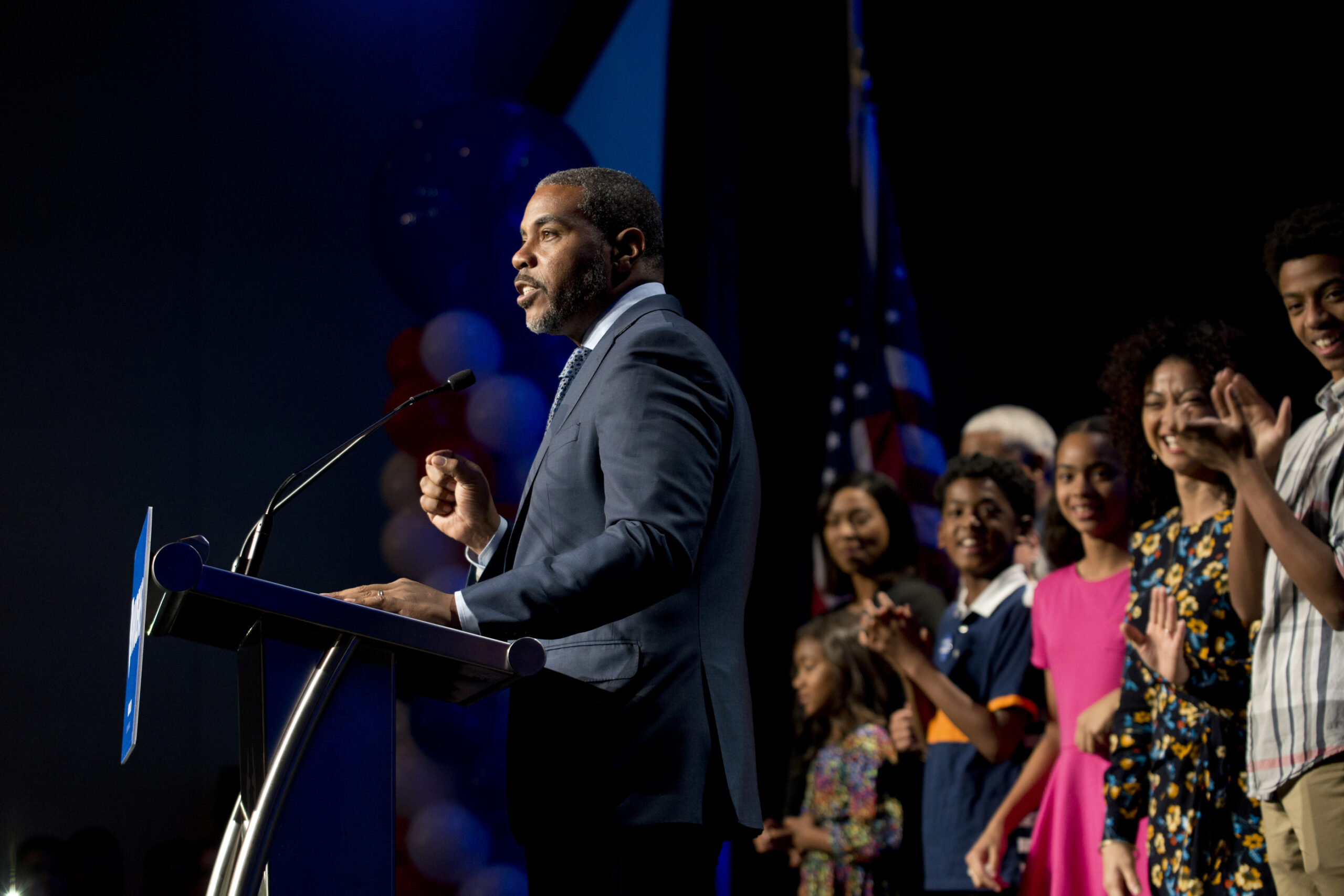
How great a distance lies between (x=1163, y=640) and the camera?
2250mm

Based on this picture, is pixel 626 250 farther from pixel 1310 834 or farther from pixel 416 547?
pixel 416 547

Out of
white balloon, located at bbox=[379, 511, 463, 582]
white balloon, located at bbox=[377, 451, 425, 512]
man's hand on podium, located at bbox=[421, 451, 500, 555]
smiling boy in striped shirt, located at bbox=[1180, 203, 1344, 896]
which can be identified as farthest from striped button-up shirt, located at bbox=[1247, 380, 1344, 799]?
white balloon, located at bbox=[377, 451, 425, 512]

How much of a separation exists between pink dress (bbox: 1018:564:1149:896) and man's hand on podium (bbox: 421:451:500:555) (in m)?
1.54

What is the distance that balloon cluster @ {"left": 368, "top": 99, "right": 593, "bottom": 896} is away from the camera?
3166 millimetres

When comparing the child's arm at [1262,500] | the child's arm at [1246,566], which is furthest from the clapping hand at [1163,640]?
the child's arm at [1262,500]

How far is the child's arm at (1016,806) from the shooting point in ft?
9.07

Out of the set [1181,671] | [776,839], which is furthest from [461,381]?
[776,839]

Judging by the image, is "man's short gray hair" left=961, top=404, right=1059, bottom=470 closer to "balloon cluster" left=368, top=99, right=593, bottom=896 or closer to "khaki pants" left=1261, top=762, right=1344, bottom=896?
"balloon cluster" left=368, top=99, right=593, bottom=896

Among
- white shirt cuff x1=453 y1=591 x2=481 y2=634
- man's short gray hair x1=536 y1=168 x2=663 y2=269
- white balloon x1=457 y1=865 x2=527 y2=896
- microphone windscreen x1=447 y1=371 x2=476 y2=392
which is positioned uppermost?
man's short gray hair x1=536 y1=168 x2=663 y2=269

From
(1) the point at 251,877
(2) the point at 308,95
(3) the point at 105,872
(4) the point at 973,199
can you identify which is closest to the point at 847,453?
(4) the point at 973,199

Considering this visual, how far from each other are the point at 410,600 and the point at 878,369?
2855mm

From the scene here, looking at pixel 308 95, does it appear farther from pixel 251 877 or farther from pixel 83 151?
pixel 251 877

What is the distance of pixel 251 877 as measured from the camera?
1021 mm

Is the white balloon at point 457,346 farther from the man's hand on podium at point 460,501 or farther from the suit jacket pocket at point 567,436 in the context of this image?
the suit jacket pocket at point 567,436
